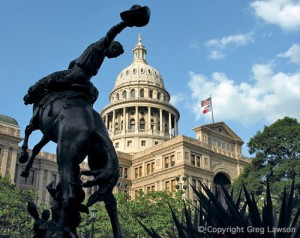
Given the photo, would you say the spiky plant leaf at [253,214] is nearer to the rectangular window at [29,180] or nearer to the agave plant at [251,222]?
the agave plant at [251,222]

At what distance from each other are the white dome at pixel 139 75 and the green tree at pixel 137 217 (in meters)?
52.0

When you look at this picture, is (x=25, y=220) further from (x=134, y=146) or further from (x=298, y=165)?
(x=134, y=146)

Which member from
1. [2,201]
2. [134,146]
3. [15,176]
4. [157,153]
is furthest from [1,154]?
[134,146]

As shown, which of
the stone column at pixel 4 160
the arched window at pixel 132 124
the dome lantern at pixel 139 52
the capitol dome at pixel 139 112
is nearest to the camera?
the stone column at pixel 4 160

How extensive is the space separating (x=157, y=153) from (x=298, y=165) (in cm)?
2791

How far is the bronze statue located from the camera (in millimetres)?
5098

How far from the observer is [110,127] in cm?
8294

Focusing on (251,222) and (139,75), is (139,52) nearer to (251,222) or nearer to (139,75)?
(139,75)

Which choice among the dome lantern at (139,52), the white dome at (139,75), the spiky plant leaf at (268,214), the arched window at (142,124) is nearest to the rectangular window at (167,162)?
the arched window at (142,124)

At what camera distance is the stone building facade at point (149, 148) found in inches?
2056

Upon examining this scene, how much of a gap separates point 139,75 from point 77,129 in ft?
279

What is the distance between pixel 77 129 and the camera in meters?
5.17

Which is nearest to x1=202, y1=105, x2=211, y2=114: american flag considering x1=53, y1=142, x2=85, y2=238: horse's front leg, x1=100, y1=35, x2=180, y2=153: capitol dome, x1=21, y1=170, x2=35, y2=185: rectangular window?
x1=100, y1=35, x2=180, y2=153: capitol dome

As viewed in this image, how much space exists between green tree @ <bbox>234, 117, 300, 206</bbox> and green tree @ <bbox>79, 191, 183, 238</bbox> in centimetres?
787
